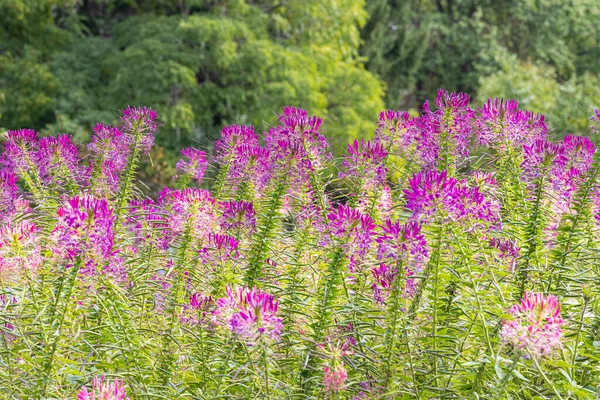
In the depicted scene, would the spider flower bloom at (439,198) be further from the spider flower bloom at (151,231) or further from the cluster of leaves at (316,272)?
the spider flower bloom at (151,231)

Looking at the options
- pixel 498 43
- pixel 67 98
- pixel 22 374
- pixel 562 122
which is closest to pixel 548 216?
pixel 22 374

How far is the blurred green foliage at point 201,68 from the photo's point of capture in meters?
13.5

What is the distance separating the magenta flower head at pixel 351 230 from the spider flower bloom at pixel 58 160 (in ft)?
4.17

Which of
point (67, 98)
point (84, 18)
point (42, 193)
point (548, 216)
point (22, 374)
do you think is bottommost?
point (67, 98)

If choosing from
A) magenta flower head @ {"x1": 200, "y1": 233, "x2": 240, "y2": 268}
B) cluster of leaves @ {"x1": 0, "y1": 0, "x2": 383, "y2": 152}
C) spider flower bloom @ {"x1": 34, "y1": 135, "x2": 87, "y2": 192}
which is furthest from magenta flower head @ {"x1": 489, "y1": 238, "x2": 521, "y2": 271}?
cluster of leaves @ {"x1": 0, "y1": 0, "x2": 383, "y2": 152}

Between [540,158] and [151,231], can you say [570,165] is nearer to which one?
[540,158]

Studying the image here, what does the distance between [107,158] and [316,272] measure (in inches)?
39.7

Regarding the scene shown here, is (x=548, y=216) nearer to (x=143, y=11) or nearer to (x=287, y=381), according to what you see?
(x=287, y=381)

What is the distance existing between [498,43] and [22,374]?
864 inches

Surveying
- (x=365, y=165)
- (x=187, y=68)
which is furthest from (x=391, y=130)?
(x=187, y=68)

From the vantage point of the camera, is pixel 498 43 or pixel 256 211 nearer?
pixel 256 211

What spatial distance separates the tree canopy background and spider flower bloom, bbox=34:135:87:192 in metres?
8.44

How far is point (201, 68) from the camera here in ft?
47.3

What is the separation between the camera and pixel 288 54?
45.6ft
